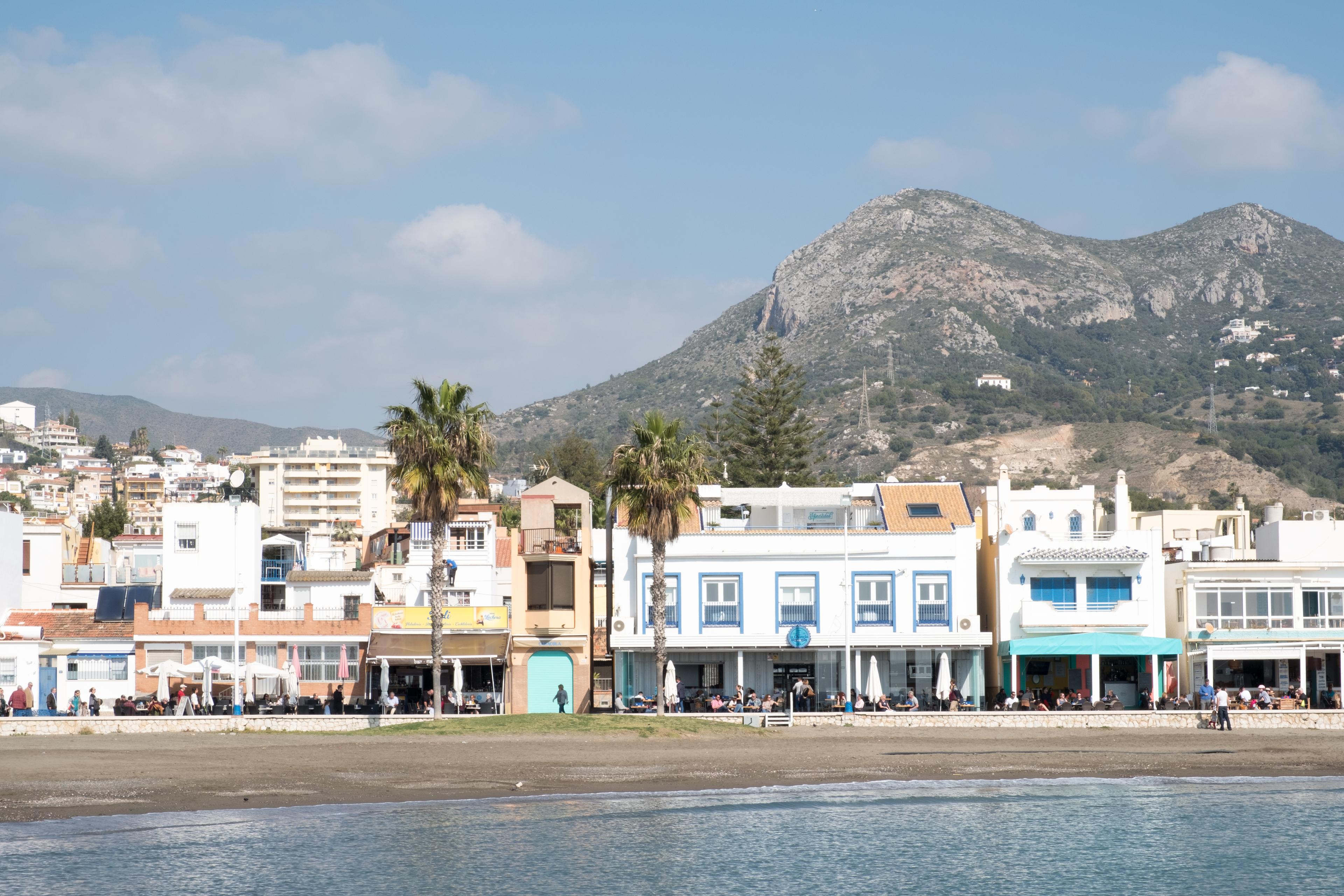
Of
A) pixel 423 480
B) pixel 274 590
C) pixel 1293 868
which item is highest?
pixel 423 480

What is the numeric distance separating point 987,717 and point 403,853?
22.0 metres

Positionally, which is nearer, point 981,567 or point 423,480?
point 423,480

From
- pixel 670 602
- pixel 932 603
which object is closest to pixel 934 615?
pixel 932 603

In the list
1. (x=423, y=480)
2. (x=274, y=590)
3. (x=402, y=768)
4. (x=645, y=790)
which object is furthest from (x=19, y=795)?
(x=274, y=590)

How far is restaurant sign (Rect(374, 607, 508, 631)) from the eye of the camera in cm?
4934

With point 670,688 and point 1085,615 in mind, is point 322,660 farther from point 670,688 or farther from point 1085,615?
point 1085,615

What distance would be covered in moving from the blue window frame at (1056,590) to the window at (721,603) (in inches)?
397

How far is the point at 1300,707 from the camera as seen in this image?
151 feet

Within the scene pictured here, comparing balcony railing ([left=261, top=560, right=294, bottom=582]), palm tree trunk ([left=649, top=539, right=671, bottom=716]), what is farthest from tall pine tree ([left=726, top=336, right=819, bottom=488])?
palm tree trunk ([left=649, top=539, right=671, bottom=716])

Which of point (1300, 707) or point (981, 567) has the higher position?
point (981, 567)

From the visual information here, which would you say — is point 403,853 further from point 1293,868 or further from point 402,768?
point 1293,868

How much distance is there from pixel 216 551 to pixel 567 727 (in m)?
19.3

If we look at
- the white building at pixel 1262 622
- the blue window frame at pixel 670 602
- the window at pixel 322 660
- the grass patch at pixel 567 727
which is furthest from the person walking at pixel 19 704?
the white building at pixel 1262 622

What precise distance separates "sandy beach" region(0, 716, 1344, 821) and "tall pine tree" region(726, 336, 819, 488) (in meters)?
33.0
